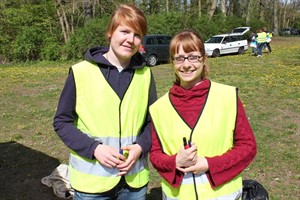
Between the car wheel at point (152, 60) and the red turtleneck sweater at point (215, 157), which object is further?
the car wheel at point (152, 60)

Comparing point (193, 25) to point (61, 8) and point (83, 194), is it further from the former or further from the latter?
point (83, 194)

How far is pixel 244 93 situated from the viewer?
996cm

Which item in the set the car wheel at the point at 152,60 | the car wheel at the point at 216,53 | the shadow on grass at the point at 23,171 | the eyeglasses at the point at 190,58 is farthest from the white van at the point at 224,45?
the eyeglasses at the point at 190,58

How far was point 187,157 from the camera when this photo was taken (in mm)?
1854

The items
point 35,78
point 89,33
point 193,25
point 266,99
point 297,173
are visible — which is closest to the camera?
point 297,173

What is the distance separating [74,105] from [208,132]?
0.79 metres

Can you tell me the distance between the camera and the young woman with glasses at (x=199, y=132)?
193 cm

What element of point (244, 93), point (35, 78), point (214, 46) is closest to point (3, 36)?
point (35, 78)

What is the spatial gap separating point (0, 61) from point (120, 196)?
21159 millimetres

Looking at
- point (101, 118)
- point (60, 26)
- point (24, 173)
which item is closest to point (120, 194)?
point (101, 118)

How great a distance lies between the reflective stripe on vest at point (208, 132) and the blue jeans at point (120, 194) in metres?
0.30

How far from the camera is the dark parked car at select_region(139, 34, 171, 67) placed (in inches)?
667

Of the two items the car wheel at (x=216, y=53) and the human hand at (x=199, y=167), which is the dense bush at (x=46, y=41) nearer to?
the car wheel at (x=216, y=53)

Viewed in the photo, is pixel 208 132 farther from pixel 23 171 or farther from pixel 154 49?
pixel 154 49
